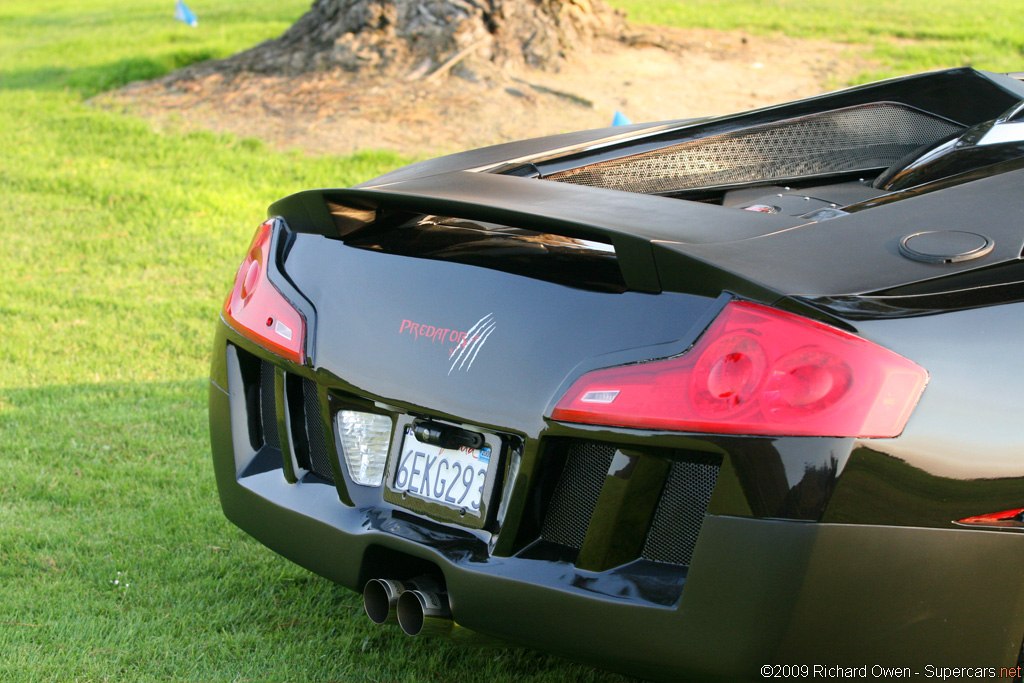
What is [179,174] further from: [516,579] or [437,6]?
[516,579]

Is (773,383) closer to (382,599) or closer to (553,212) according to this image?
(553,212)

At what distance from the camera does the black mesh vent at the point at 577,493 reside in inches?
71.1

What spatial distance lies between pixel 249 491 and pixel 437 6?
8.26 metres

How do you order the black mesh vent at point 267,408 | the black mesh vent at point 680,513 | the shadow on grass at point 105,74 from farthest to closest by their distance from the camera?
the shadow on grass at point 105,74 → the black mesh vent at point 267,408 → the black mesh vent at point 680,513

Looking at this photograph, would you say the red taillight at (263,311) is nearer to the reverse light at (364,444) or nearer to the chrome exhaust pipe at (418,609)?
the reverse light at (364,444)

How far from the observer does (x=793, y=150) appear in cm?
337

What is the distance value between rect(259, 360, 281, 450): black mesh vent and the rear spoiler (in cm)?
38

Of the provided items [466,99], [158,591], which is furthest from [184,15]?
[158,591]

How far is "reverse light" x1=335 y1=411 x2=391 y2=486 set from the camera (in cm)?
210

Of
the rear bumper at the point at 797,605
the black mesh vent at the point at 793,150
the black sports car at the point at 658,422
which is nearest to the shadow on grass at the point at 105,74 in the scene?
the black mesh vent at the point at 793,150

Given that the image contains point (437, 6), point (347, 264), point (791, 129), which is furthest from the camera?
point (437, 6)

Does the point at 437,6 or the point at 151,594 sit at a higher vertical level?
the point at 437,6

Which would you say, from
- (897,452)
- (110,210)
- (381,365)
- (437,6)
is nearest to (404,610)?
(381,365)

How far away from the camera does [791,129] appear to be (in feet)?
11.0
